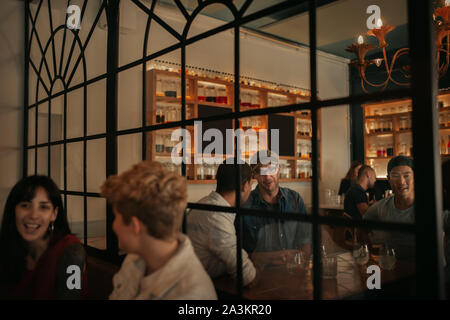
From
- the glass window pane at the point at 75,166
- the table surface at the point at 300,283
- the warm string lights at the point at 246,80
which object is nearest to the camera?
the table surface at the point at 300,283

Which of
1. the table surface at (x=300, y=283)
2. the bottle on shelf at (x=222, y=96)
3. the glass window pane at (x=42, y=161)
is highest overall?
the bottle on shelf at (x=222, y=96)

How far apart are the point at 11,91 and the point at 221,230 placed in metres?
2.82

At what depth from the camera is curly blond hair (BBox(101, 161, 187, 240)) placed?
1.17 metres

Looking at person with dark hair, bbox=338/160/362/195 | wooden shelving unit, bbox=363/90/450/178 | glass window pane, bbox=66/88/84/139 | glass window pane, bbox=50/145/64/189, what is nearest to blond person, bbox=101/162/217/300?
glass window pane, bbox=66/88/84/139

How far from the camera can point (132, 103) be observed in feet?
8.41

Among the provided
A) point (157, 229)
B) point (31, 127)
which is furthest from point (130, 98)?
point (157, 229)

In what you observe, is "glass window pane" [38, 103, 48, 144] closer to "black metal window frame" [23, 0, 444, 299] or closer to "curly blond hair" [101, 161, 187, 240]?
"black metal window frame" [23, 0, 444, 299]

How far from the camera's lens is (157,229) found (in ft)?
3.87

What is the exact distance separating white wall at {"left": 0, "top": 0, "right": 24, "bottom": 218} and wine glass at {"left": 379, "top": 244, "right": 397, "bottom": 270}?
3173 millimetres

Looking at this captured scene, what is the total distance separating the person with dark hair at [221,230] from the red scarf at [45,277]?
58 centimetres

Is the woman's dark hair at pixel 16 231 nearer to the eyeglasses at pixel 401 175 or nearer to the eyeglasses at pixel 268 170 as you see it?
the eyeglasses at pixel 268 170

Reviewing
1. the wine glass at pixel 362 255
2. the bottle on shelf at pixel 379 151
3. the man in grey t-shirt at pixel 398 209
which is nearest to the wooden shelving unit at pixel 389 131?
the bottle on shelf at pixel 379 151

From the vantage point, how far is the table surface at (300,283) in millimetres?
1549

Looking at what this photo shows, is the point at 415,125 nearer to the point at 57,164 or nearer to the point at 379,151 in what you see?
the point at 57,164
